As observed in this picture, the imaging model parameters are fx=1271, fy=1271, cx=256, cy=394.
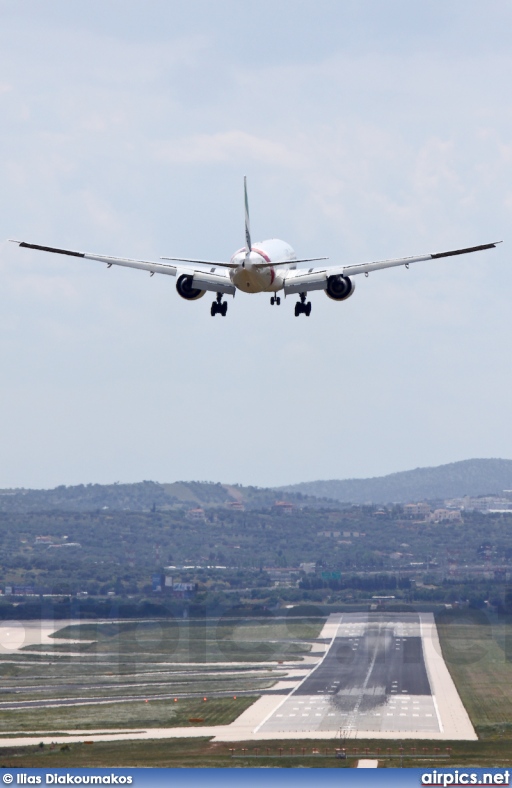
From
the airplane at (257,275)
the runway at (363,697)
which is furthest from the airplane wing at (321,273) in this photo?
the runway at (363,697)

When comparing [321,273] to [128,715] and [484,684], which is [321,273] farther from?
[484,684]

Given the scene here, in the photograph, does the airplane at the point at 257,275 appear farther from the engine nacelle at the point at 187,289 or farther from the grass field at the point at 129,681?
the grass field at the point at 129,681

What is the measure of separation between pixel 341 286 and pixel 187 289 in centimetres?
1054

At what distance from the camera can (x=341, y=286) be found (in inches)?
3408

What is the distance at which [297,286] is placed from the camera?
8694 cm

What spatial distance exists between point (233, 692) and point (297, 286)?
77.0m

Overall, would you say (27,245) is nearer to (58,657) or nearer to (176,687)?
(176,687)

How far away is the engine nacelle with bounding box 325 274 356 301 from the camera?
3406 inches

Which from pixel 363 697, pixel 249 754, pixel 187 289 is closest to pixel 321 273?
pixel 187 289

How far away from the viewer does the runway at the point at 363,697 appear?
125 metres

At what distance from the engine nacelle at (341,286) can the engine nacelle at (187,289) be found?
881 cm

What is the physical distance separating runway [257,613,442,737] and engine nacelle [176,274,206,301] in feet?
169

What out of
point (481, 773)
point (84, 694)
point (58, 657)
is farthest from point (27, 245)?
point (58, 657)

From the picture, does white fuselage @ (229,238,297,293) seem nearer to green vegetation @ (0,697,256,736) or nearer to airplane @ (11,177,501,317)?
airplane @ (11,177,501,317)
